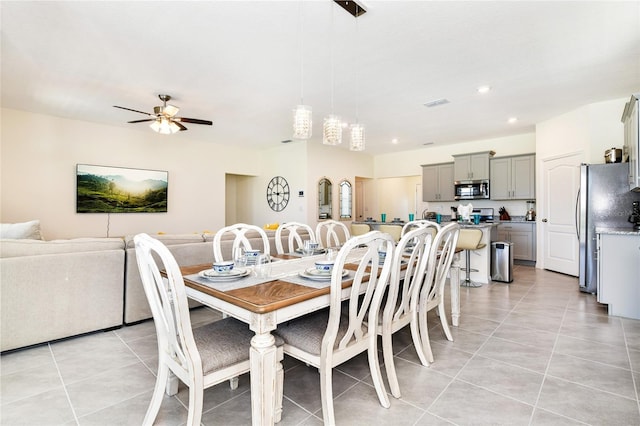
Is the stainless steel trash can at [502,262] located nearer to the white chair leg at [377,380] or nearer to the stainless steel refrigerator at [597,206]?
the stainless steel refrigerator at [597,206]

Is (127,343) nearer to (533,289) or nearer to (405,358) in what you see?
(405,358)

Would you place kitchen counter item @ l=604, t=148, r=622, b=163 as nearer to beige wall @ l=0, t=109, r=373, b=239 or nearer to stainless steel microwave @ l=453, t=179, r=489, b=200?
stainless steel microwave @ l=453, t=179, r=489, b=200

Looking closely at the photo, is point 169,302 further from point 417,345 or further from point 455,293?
point 455,293

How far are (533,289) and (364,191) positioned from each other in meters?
5.14

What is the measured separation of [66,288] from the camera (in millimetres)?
2641

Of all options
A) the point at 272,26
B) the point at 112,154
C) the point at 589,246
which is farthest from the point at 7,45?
the point at 589,246

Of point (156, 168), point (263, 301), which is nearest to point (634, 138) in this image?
point (263, 301)

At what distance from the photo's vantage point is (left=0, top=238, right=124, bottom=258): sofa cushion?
244 centimetres

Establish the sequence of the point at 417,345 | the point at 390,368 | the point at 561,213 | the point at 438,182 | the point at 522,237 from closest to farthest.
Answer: the point at 390,368
the point at 417,345
the point at 561,213
the point at 522,237
the point at 438,182

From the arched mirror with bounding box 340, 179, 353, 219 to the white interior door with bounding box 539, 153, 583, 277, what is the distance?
3970mm

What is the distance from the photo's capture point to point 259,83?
3.80 metres

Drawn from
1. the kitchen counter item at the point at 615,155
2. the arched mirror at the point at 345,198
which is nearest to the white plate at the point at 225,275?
the kitchen counter item at the point at 615,155

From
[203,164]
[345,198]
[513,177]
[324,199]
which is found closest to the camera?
[513,177]

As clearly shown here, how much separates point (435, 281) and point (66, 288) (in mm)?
3084
